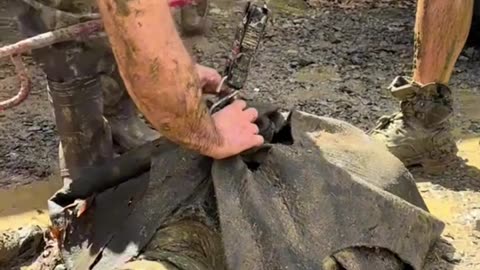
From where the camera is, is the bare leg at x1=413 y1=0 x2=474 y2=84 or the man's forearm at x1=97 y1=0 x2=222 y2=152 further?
the bare leg at x1=413 y1=0 x2=474 y2=84

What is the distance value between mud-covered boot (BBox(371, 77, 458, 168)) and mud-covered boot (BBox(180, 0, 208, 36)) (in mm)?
1188

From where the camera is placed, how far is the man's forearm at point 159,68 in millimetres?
2023

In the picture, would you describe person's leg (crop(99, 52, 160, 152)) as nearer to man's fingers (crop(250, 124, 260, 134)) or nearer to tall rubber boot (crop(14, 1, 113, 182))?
tall rubber boot (crop(14, 1, 113, 182))

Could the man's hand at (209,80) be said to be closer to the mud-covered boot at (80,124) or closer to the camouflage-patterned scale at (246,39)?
the camouflage-patterned scale at (246,39)

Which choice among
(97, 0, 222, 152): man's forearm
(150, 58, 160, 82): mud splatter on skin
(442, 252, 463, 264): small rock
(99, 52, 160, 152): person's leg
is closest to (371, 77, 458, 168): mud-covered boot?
(442, 252, 463, 264): small rock

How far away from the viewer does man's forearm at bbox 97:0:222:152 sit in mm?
2023

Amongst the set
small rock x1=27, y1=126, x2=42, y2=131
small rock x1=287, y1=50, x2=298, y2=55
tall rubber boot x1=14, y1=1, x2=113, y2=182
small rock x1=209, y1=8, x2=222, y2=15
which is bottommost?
small rock x1=27, y1=126, x2=42, y2=131

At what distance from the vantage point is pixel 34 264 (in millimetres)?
2740

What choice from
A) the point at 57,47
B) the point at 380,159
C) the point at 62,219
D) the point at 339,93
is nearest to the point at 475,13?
the point at 339,93

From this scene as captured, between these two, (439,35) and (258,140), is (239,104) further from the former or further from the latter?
(439,35)

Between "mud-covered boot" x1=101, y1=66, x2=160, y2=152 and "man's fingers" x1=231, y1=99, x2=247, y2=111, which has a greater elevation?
"man's fingers" x1=231, y1=99, x2=247, y2=111

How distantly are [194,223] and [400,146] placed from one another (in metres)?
1.22

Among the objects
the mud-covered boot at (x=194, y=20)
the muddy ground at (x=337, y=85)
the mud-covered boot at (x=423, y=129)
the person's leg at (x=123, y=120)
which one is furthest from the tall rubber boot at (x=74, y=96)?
the mud-covered boot at (x=194, y=20)

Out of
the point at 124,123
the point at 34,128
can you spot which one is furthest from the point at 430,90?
the point at 34,128
